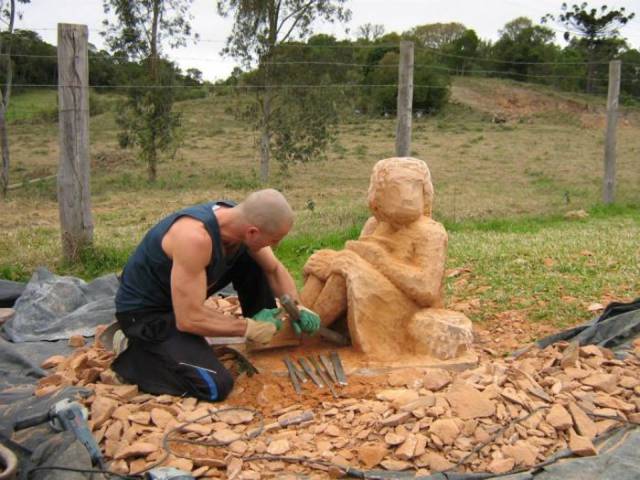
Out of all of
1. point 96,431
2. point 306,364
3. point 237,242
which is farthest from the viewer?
point 306,364

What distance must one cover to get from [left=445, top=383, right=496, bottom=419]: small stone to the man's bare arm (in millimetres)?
1196

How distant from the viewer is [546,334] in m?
5.62

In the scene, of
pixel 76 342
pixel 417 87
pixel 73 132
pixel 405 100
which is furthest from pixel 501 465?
pixel 417 87

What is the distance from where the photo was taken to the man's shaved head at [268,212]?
3.84 m

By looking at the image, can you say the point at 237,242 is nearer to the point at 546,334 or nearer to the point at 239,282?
the point at 239,282

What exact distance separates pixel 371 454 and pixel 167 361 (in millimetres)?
1331

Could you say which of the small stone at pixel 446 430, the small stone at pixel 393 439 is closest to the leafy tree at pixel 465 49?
the small stone at pixel 446 430

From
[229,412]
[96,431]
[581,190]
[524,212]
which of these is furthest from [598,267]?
[581,190]

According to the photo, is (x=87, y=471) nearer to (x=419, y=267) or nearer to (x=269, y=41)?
(x=419, y=267)

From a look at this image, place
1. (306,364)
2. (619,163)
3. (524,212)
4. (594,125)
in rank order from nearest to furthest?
(306,364) → (524,212) → (619,163) → (594,125)

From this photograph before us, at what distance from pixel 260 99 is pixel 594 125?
41.4 ft

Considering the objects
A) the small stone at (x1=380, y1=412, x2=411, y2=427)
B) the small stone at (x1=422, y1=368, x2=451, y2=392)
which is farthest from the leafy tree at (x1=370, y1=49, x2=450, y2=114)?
the small stone at (x1=380, y1=412, x2=411, y2=427)

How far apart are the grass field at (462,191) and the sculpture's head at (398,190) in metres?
1.81

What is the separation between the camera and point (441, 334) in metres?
4.38
